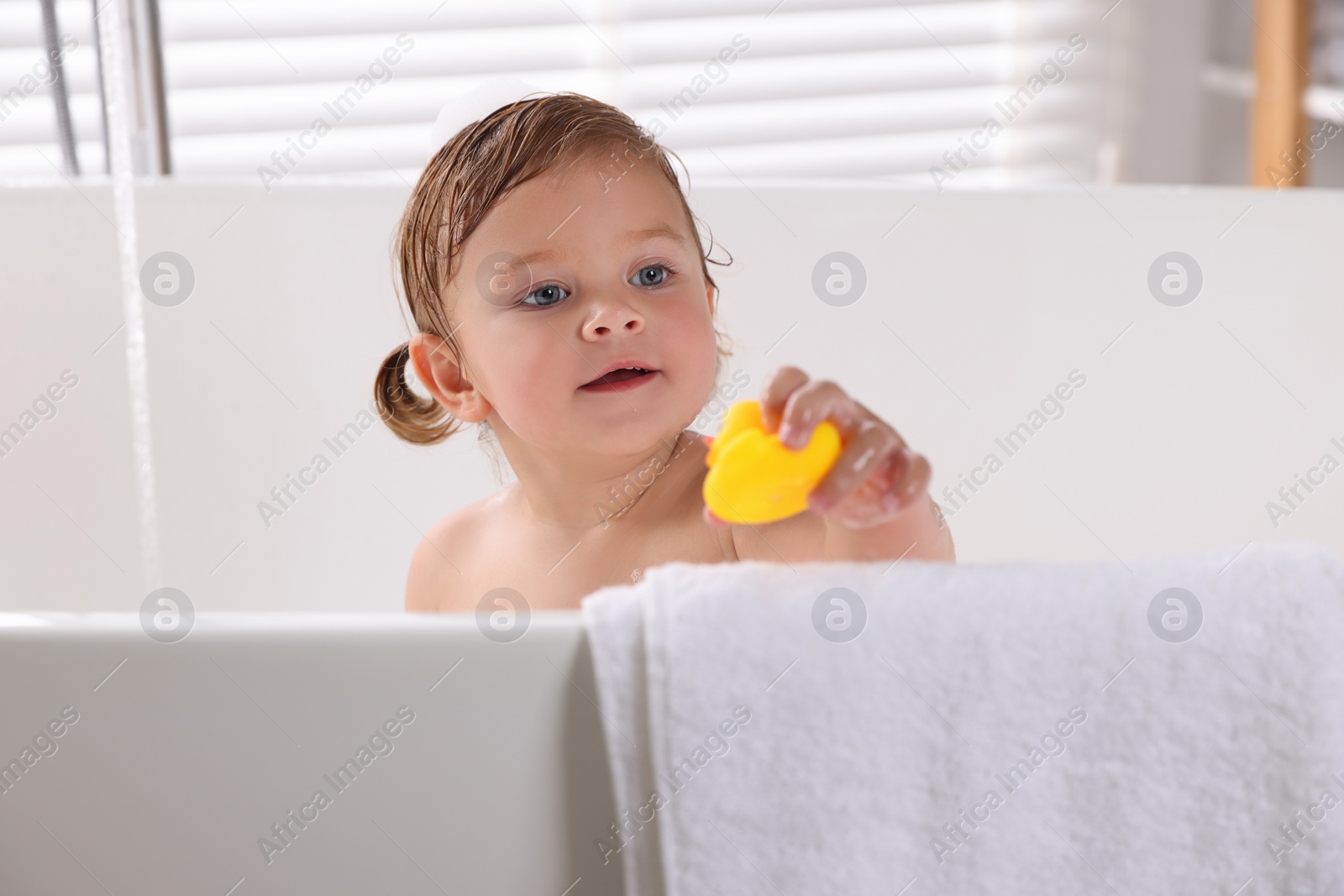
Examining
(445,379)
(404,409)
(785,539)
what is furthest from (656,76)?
(785,539)

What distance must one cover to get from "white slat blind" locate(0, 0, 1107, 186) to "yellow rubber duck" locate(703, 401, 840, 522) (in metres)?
1.45

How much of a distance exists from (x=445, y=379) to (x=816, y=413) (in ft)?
1.53

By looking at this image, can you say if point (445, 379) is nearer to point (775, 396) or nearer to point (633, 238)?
point (633, 238)

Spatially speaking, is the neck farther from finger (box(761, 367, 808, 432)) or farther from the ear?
finger (box(761, 367, 808, 432))

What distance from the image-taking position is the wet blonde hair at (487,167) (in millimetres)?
825

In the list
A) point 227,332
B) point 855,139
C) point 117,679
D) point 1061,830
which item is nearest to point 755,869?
point 1061,830

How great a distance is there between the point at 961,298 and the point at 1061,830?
871mm

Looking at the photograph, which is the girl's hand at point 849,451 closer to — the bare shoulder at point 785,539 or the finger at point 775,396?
the finger at point 775,396

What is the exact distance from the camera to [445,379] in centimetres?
95

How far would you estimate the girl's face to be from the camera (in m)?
0.78

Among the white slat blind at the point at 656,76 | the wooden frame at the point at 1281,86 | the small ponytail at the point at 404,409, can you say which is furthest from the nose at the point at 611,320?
the wooden frame at the point at 1281,86

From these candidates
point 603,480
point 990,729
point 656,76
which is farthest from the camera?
point 656,76

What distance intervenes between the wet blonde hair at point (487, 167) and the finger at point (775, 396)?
0.31 meters

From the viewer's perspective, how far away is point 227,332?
1.33 meters
